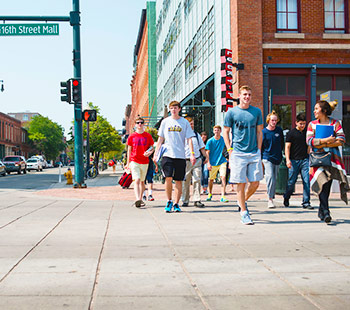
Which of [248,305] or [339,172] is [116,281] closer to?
[248,305]

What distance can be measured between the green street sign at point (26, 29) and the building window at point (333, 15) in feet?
35.0

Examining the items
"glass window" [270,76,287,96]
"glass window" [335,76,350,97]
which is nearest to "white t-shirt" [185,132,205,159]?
"glass window" [270,76,287,96]

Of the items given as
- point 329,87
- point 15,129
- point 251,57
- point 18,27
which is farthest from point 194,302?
point 15,129

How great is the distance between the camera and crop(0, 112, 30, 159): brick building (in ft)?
260

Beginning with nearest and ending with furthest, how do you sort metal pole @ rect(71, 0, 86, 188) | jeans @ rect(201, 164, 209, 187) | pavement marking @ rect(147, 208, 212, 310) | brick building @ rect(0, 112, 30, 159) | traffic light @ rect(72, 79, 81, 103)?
pavement marking @ rect(147, 208, 212, 310) → jeans @ rect(201, 164, 209, 187) → traffic light @ rect(72, 79, 81, 103) → metal pole @ rect(71, 0, 86, 188) → brick building @ rect(0, 112, 30, 159)

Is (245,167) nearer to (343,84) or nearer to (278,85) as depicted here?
(278,85)

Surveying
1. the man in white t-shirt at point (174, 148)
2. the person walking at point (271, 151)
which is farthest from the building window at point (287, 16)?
the man in white t-shirt at point (174, 148)

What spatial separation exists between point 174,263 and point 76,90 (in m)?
12.2

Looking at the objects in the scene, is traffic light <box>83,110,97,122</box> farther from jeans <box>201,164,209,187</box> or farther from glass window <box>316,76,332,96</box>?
glass window <box>316,76,332,96</box>

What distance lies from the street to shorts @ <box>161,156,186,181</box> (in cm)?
96

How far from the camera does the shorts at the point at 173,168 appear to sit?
818cm

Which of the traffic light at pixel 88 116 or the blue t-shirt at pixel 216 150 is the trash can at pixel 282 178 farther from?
the traffic light at pixel 88 116

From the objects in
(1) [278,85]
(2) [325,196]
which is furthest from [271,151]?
(1) [278,85]

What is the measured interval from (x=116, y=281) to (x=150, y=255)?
1016 mm
